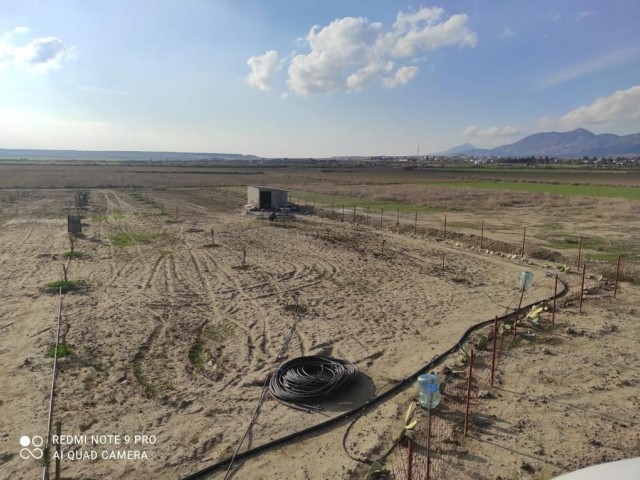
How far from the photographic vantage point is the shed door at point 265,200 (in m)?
32.6

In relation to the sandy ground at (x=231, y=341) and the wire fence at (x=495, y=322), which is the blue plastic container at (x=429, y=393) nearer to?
the wire fence at (x=495, y=322)

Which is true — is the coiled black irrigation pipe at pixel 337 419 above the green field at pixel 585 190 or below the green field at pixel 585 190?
below

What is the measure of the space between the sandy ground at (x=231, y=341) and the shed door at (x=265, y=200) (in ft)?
40.8

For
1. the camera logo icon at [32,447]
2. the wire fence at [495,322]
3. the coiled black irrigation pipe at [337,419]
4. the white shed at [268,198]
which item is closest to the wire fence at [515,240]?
the wire fence at [495,322]

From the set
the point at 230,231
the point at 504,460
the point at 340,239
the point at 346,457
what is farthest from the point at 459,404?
the point at 230,231

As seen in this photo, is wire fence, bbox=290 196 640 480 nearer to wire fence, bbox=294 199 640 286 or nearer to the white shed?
wire fence, bbox=294 199 640 286

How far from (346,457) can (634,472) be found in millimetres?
3496

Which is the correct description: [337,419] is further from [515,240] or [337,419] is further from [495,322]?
[515,240]

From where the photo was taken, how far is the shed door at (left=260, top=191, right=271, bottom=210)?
32.6 meters

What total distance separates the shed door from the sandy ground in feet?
40.8

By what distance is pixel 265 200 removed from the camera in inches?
1288

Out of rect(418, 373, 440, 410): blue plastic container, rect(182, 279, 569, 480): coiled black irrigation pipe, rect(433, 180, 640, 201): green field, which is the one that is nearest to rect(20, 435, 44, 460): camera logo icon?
rect(182, 279, 569, 480): coiled black irrigation pipe

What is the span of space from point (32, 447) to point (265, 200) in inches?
1075

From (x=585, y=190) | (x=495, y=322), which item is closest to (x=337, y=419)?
(x=495, y=322)
